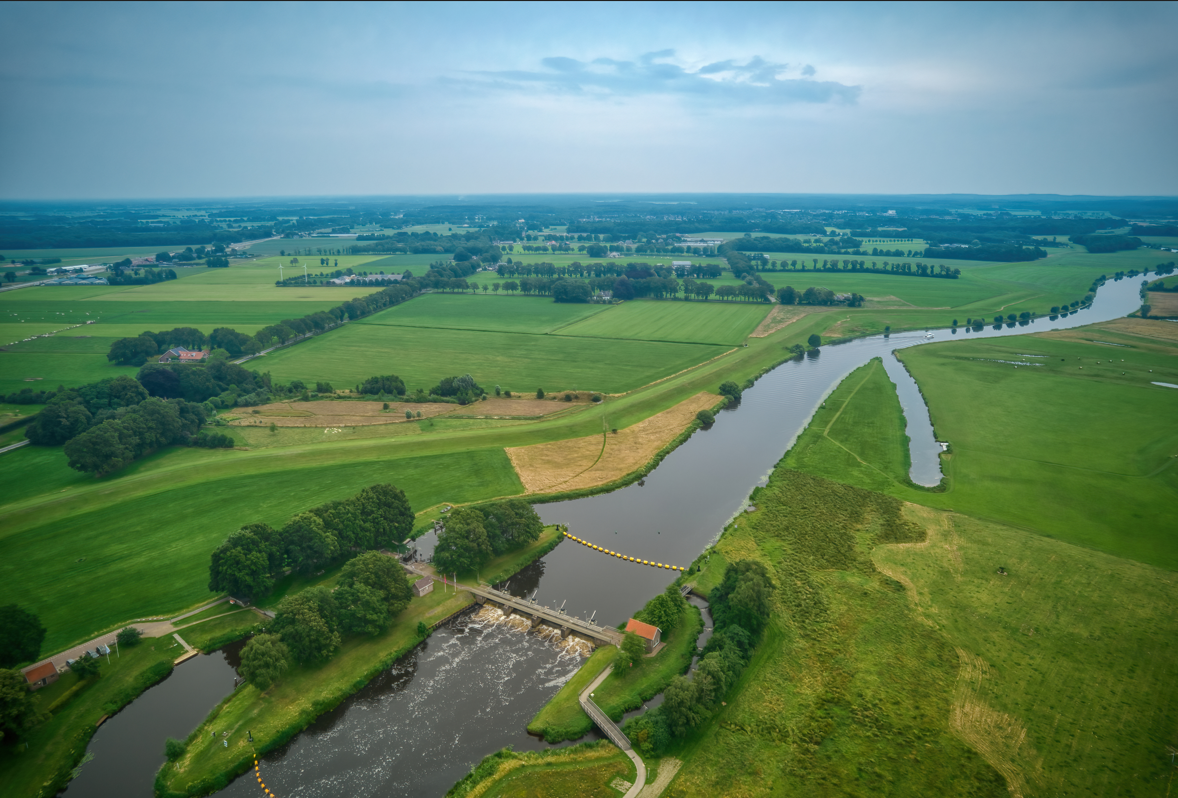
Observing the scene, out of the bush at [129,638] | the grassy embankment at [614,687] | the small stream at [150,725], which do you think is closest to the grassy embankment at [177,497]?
the bush at [129,638]

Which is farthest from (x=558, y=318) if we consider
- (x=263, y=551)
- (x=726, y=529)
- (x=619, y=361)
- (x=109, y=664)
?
(x=109, y=664)

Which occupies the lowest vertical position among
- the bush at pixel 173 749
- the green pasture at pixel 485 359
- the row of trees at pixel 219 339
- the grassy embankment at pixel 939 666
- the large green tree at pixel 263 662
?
the bush at pixel 173 749

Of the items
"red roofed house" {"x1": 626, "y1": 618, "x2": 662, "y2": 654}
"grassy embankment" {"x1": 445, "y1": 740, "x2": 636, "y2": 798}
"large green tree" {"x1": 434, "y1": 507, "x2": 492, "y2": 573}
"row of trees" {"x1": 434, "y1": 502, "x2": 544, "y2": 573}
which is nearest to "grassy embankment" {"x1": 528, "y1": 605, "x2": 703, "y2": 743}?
"red roofed house" {"x1": 626, "y1": 618, "x2": 662, "y2": 654}

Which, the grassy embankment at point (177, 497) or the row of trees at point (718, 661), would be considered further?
the grassy embankment at point (177, 497)

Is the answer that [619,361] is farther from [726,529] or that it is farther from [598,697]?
[598,697]

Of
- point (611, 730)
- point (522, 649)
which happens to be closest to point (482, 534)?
point (522, 649)

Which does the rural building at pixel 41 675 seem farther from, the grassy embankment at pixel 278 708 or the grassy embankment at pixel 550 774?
the grassy embankment at pixel 550 774
